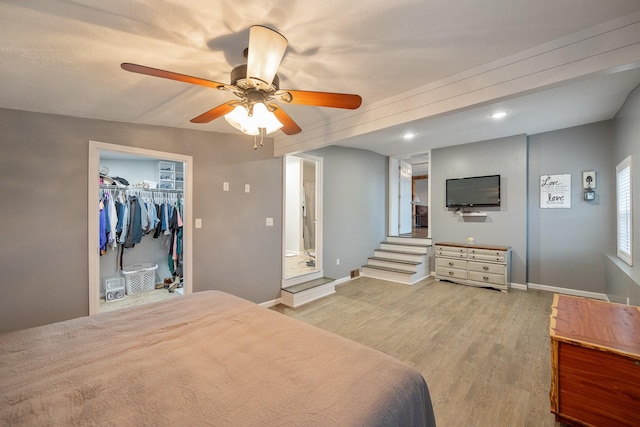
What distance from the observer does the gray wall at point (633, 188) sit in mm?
2498

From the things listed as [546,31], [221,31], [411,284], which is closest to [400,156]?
[411,284]

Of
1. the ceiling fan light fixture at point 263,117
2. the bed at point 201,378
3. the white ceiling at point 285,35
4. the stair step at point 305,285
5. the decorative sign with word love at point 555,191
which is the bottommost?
the stair step at point 305,285

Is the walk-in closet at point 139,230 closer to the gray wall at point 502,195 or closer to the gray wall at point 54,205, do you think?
the gray wall at point 54,205

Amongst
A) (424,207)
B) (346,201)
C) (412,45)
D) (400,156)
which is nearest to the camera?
(412,45)

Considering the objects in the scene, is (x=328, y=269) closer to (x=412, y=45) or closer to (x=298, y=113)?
(x=298, y=113)

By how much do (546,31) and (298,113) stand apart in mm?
1936

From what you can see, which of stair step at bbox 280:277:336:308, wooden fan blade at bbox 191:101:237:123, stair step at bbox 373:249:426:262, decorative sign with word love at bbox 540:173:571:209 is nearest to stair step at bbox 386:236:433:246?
stair step at bbox 373:249:426:262

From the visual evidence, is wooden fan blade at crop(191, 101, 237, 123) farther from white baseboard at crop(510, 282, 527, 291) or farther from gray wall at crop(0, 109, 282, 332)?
white baseboard at crop(510, 282, 527, 291)

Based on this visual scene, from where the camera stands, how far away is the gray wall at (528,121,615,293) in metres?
3.80

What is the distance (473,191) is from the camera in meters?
4.86

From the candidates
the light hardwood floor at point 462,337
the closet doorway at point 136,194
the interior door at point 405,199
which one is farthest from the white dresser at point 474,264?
the closet doorway at point 136,194

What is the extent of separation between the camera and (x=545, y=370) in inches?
85.7

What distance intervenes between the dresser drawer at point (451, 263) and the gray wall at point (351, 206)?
137 cm

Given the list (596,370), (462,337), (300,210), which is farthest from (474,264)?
(300,210)
